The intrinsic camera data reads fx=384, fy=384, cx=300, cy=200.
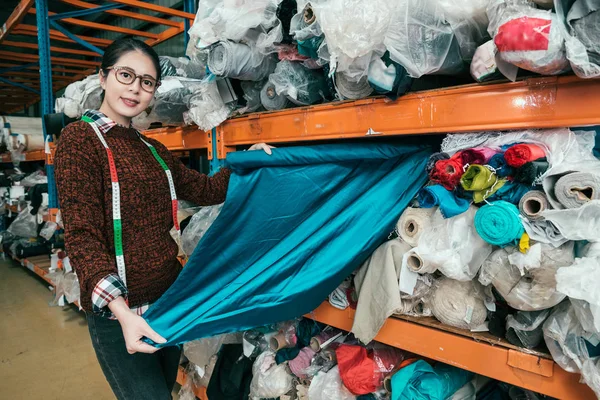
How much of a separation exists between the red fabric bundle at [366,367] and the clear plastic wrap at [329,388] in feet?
0.18

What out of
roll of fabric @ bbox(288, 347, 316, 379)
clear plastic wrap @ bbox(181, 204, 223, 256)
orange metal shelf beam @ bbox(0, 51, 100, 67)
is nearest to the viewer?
roll of fabric @ bbox(288, 347, 316, 379)

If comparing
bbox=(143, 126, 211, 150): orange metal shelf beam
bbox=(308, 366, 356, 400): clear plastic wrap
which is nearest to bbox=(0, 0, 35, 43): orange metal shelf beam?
bbox=(143, 126, 211, 150): orange metal shelf beam

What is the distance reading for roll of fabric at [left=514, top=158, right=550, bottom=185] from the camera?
0.80m

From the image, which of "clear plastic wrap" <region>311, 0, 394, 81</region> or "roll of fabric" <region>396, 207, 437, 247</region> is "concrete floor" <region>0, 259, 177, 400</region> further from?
"clear plastic wrap" <region>311, 0, 394, 81</region>

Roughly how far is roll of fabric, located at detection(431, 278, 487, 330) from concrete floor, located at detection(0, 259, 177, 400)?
181cm

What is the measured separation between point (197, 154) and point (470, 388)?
2199 millimetres

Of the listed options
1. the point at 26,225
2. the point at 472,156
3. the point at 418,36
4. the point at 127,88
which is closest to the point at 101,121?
the point at 127,88

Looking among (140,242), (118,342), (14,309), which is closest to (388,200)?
(140,242)

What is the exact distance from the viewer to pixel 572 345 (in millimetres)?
756

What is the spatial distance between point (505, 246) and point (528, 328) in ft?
0.61

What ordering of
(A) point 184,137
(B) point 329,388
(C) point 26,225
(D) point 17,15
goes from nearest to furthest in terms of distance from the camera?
(B) point 329,388 → (A) point 184,137 → (D) point 17,15 → (C) point 26,225

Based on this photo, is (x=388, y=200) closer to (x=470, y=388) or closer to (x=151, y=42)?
(x=470, y=388)

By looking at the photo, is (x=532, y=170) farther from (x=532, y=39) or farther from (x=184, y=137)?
(x=184, y=137)

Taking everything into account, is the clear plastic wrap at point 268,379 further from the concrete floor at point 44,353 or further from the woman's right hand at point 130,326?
the concrete floor at point 44,353
